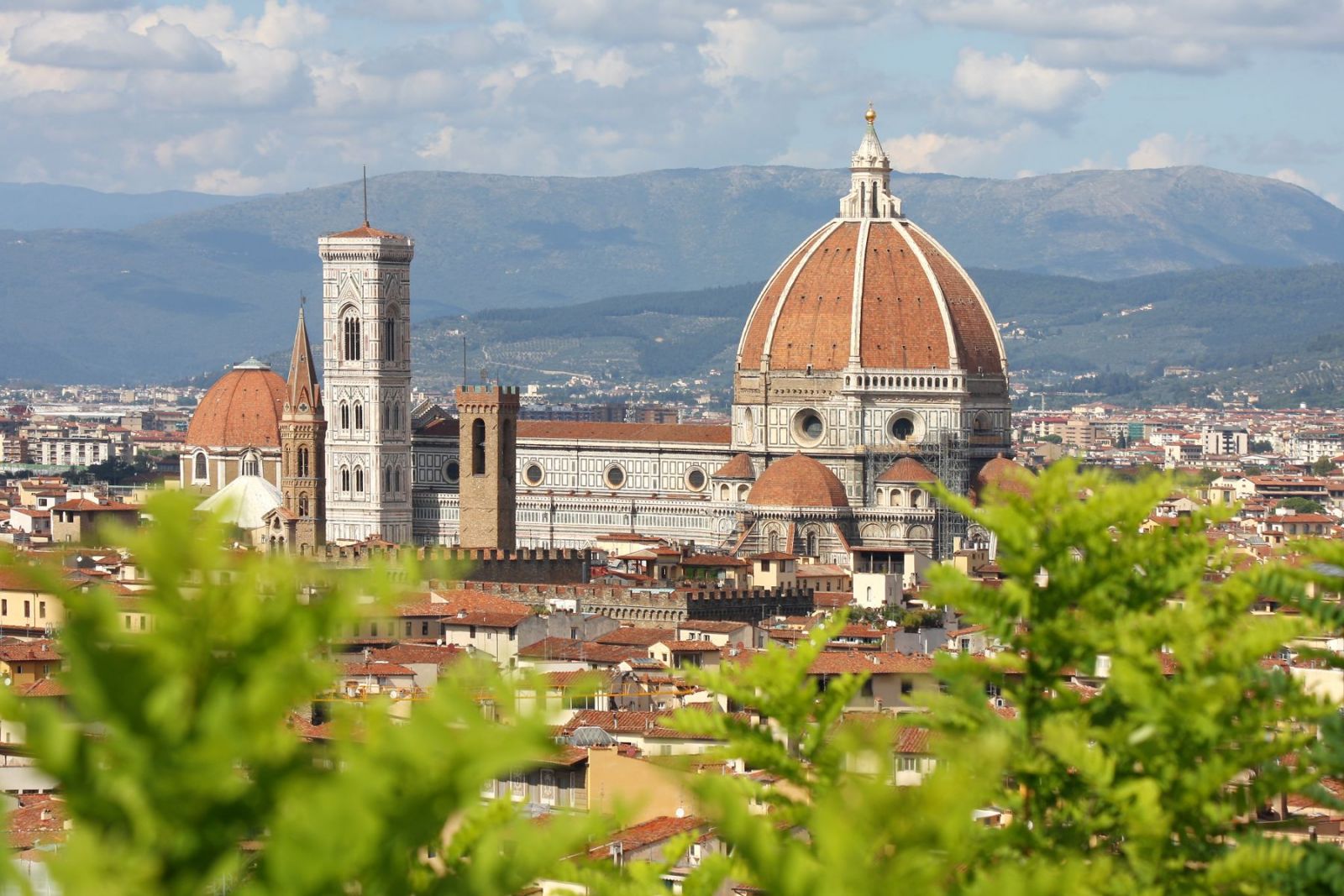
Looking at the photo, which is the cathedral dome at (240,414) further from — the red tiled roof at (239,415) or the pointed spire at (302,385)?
the pointed spire at (302,385)

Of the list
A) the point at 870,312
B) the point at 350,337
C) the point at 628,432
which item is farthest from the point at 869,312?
the point at 350,337

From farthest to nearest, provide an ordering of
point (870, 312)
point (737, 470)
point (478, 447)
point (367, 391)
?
point (870, 312), point (737, 470), point (367, 391), point (478, 447)

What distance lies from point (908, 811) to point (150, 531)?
1.72m

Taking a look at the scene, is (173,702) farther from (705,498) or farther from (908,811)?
(705,498)

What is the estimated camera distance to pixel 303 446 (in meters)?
94.1

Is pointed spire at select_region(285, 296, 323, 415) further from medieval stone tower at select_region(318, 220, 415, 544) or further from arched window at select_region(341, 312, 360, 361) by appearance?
arched window at select_region(341, 312, 360, 361)

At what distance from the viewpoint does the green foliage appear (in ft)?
19.8

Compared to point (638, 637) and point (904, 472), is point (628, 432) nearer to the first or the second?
point (904, 472)

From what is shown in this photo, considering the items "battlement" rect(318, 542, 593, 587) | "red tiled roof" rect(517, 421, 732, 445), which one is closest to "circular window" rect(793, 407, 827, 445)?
"red tiled roof" rect(517, 421, 732, 445)

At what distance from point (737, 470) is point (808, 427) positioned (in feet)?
11.4

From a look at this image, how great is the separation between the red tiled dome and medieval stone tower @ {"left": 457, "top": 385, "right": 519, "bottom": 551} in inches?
417

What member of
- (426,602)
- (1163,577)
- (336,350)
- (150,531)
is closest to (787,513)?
(336,350)

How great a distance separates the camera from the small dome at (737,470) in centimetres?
9219

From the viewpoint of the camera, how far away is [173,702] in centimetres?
614
